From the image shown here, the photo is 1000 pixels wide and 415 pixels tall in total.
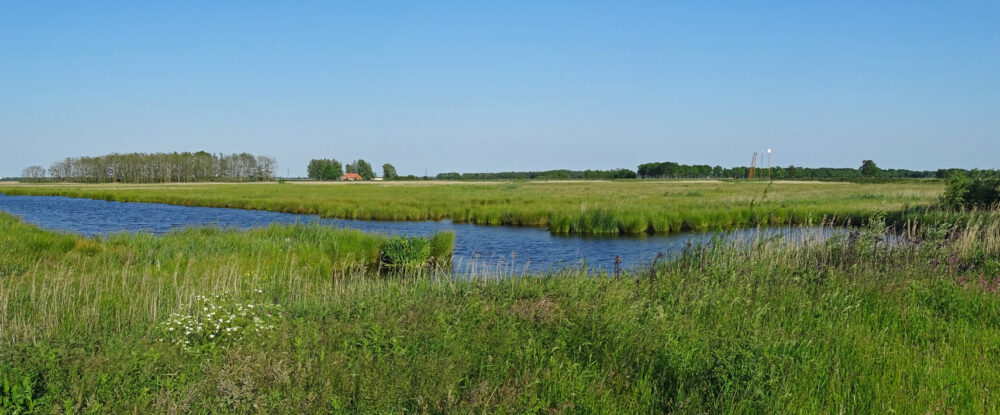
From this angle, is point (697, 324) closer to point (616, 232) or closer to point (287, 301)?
point (287, 301)

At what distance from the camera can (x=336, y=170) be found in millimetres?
174625

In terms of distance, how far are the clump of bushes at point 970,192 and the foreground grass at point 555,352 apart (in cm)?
1996

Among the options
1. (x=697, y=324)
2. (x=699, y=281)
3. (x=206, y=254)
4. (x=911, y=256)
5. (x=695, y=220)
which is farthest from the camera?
(x=695, y=220)

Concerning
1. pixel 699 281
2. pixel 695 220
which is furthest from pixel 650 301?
pixel 695 220

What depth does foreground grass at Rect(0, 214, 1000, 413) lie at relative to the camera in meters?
3.94

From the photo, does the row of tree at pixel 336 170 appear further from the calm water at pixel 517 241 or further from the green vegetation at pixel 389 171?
the calm water at pixel 517 241

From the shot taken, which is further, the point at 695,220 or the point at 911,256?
the point at 695,220

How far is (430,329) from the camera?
206 inches

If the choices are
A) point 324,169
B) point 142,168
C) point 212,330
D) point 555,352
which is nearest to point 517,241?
point 212,330

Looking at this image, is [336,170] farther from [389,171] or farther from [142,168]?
[142,168]

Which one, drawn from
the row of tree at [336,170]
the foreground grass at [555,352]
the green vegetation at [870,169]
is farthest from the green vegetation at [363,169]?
the foreground grass at [555,352]

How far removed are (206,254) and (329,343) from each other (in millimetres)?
10449

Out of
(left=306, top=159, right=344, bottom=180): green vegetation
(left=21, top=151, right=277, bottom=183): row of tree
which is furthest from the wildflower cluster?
(left=306, top=159, right=344, bottom=180): green vegetation

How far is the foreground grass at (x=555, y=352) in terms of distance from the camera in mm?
3936
